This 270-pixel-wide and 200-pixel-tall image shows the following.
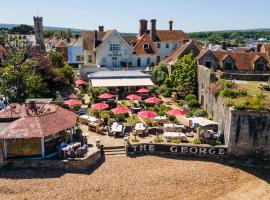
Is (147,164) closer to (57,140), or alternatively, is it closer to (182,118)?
(57,140)

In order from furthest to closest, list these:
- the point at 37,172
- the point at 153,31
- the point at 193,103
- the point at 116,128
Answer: the point at 153,31, the point at 193,103, the point at 116,128, the point at 37,172

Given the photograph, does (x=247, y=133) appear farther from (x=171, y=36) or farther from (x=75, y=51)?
(x=75, y=51)

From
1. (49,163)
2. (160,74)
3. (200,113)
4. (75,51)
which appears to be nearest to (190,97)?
(200,113)

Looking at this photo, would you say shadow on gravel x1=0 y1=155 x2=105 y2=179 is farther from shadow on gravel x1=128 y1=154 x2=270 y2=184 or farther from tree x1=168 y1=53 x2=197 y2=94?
tree x1=168 y1=53 x2=197 y2=94

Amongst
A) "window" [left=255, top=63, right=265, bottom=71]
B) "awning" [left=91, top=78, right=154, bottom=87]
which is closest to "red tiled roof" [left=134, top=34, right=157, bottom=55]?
"awning" [left=91, top=78, right=154, bottom=87]

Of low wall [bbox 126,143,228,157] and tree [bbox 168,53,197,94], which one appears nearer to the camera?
low wall [bbox 126,143,228,157]
